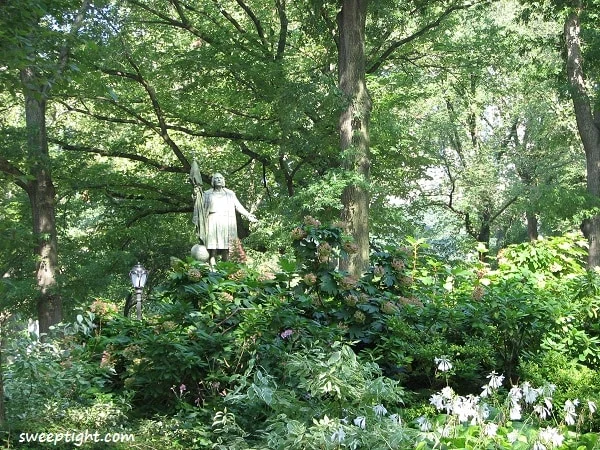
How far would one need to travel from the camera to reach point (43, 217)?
17.4 metres

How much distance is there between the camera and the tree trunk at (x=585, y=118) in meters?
16.4

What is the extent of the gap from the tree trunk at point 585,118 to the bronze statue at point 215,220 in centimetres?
902

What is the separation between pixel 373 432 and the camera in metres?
3.90

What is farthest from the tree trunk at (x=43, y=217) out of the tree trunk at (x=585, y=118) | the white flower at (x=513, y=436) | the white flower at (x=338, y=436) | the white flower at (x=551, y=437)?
the white flower at (x=551, y=437)

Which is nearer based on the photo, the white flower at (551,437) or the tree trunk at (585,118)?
the white flower at (551,437)

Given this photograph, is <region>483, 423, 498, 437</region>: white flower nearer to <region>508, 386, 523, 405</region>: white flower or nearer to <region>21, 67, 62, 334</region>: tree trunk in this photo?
<region>508, 386, 523, 405</region>: white flower

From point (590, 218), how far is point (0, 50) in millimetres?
13988

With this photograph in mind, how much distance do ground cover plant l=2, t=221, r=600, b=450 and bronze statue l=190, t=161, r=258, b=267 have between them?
3.54 m

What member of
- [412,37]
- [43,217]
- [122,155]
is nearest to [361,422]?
[43,217]

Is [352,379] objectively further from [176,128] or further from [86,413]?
[176,128]

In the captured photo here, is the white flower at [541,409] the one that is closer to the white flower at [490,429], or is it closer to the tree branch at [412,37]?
the white flower at [490,429]

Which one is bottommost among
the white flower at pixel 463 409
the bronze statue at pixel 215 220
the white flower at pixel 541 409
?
the white flower at pixel 541 409

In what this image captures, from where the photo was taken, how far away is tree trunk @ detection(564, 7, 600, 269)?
16.4m

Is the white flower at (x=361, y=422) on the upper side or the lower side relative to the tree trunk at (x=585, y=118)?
lower
